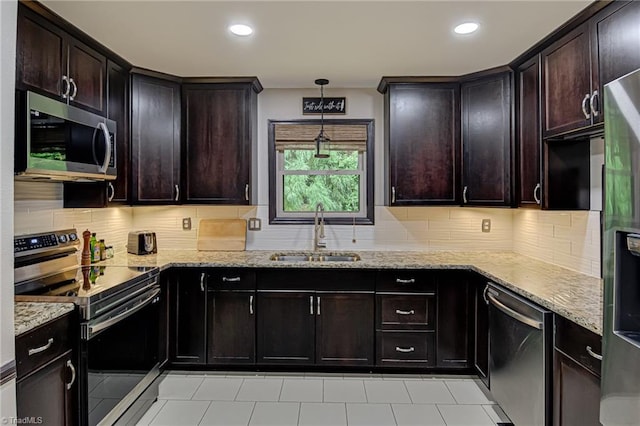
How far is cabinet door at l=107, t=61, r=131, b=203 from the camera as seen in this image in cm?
285

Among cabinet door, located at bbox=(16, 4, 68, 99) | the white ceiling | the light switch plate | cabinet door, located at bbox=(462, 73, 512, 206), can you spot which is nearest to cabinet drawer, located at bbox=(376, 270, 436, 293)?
cabinet door, located at bbox=(462, 73, 512, 206)

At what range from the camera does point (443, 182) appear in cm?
331

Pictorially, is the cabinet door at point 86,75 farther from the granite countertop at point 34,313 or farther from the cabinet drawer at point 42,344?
the cabinet drawer at point 42,344

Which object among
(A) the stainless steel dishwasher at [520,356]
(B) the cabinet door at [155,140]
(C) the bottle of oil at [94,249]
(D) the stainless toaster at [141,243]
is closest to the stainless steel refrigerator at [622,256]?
(A) the stainless steel dishwasher at [520,356]

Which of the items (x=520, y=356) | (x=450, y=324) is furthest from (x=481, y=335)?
(x=520, y=356)

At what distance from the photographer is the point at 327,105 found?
3645 millimetres

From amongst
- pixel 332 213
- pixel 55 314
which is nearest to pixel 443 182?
pixel 332 213

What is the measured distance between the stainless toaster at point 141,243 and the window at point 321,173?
103 centimetres

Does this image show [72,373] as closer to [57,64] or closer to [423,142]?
[57,64]

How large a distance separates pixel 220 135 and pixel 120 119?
0.73 m

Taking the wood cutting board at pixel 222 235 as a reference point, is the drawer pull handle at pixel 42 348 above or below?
below

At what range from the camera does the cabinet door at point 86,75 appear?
2.41 m

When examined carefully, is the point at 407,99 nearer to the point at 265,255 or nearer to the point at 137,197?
the point at 265,255

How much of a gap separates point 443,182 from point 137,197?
94.6 inches
